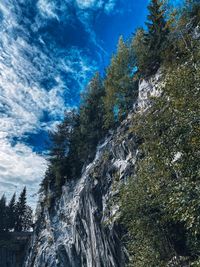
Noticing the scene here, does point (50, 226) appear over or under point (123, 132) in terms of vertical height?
under

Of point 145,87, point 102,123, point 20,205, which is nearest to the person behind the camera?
point 145,87

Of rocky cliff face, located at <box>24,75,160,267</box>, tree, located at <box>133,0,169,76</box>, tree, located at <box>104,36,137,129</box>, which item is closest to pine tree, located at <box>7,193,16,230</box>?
rocky cliff face, located at <box>24,75,160,267</box>

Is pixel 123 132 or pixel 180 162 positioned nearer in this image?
pixel 180 162

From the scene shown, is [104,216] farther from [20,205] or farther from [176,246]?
[20,205]

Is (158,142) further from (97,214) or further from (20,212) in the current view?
(20,212)

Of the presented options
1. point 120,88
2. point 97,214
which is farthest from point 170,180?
point 120,88

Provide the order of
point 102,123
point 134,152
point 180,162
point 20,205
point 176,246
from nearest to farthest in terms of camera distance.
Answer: point 180,162 → point 176,246 → point 134,152 → point 102,123 → point 20,205

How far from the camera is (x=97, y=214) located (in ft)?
65.7

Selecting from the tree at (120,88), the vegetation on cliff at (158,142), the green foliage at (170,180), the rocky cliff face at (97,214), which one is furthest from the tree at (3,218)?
the green foliage at (170,180)

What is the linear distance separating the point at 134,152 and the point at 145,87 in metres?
8.25

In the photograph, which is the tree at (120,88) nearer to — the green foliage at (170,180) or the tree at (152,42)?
the tree at (152,42)

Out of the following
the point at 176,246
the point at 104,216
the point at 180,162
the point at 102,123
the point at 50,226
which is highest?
the point at 102,123

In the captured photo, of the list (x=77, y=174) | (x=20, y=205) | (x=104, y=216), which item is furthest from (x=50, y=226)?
(x=20, y=205)

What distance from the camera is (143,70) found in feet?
83.4
